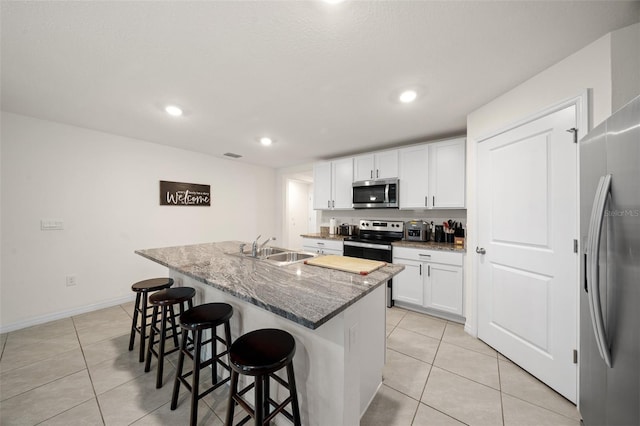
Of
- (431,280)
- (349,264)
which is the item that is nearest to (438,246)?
(431,280)

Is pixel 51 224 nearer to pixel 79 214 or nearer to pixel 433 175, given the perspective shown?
pixel 79 214

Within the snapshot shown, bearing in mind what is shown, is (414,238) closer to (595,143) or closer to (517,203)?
(517,203)

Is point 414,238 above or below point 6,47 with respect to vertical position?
below

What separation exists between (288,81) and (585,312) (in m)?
2.45

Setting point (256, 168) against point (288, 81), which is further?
point (256, 168)

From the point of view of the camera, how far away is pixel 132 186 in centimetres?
335

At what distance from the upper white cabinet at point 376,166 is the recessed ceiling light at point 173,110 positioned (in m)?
2.56

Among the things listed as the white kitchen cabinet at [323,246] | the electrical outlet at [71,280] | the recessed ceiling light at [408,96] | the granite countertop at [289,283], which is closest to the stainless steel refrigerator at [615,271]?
the granite countertop at [289,283]

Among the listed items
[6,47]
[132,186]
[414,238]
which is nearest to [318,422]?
[414,238]

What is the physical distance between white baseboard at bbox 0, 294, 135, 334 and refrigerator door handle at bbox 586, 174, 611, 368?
4.64 meters

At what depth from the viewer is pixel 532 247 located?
183cm

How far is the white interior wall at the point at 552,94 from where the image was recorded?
4.51ft

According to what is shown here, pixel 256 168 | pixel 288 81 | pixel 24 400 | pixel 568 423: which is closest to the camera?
pixel 568 423

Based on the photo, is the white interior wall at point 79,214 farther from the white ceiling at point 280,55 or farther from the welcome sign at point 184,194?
the white ceiling at point 280,55
